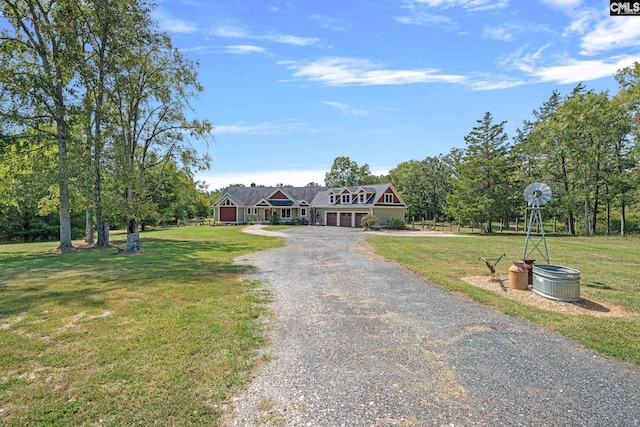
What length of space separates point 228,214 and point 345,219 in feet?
53.4

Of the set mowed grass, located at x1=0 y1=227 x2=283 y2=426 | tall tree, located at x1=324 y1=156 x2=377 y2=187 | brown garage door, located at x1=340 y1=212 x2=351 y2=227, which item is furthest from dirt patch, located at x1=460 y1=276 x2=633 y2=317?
tall tree, located at x1=324 y1=156 x2=377 y2=187

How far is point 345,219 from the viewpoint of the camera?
138 ft

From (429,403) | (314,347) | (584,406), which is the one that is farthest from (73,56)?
(584,406)

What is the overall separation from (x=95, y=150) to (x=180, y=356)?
15.6m

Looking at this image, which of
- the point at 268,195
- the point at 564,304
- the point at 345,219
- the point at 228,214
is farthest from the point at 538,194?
the point at 268,195

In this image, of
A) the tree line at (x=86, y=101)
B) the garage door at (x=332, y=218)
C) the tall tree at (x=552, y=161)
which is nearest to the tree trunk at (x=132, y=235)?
the tree line at (x=86, y=101)

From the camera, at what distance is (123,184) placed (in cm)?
1594

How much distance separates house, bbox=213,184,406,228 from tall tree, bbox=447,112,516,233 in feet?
25.4

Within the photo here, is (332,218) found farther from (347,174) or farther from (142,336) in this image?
(142,336)

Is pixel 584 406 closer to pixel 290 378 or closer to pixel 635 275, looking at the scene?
pixel 290 378

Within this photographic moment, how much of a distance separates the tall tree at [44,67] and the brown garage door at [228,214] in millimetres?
28516

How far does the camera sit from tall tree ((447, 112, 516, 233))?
33.9 metres

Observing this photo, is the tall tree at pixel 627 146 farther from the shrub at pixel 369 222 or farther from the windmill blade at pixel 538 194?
the windmill blade at pixel 538 194

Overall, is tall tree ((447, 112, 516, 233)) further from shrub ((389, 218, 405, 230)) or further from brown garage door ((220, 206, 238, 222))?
brown garage door ((220, 206, 238, 222))
